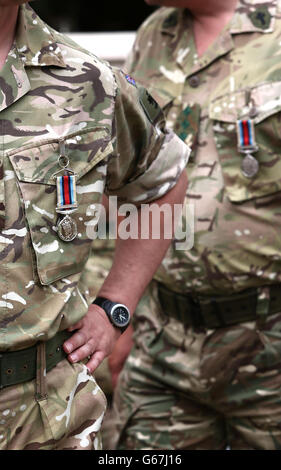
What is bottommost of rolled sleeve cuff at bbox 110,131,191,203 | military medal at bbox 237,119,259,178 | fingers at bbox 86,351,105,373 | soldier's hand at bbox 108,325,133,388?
soldier's hand at bbox 108,325,133,388

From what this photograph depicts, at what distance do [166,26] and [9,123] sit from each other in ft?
4.60

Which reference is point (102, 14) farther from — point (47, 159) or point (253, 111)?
point (47, 159)

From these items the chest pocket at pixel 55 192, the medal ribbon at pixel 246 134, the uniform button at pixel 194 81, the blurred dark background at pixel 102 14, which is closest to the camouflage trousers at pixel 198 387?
the medal ribbon at pixel 246 134

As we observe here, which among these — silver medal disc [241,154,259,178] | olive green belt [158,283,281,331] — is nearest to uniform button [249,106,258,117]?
silver medal disc [241,154,259,178]

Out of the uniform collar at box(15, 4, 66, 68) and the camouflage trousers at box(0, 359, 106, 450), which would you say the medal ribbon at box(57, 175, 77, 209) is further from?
the camouflage trousers at box(0, 359, 106, 450)

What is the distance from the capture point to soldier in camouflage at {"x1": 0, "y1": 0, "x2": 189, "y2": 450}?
69.4 inches

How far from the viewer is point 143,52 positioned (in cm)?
306

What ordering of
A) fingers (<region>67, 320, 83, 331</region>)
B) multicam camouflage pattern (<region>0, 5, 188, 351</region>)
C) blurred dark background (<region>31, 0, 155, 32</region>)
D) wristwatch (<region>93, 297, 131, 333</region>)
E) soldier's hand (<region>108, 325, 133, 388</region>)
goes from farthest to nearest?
blurred dark background (<region>31, 0, 155, 32</region>) < soldier's hand (<region>108, 325, 133, 388</region>) < wristwatch (<region>93, 297, 131, 333</region>) < fingers (<region>67, 320, 83, 331</region>) < multicam camouflage pattern (<region>0, 5, 188, 351</region>)

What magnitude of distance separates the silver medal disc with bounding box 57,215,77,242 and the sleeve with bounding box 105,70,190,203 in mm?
215

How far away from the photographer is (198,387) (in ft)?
9.37

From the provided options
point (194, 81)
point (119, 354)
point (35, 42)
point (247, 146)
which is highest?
point (35, 42)

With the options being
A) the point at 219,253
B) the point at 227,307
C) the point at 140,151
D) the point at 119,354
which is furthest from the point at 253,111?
the point at 119,354

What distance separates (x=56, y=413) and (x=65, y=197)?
46cm

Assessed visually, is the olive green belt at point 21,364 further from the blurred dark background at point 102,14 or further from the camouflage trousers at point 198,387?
the blurred dark background at point 102,14
